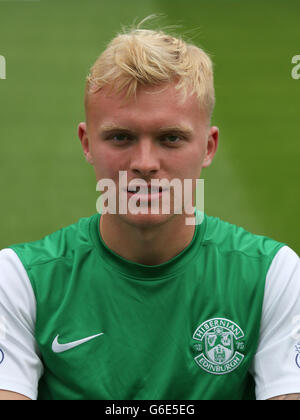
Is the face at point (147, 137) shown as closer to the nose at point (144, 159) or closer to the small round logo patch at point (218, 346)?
the nose at point (144, 159)

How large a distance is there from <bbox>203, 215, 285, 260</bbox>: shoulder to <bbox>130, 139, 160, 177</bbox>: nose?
1.51ft

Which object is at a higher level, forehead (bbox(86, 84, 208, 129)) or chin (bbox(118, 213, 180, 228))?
forehead (bbox(86, 84, 208, 129))

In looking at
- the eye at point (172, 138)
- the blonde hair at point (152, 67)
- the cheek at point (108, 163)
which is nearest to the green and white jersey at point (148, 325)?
the cheek at point (108, 163)

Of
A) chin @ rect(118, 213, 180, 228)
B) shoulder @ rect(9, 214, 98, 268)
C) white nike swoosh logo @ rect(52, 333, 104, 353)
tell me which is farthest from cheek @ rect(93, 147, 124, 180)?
white nike swoosh logo @ rect(52, 333, 104, 353)

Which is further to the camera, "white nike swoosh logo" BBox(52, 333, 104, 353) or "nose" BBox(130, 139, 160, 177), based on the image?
"white nike swoosh logo" BBox(52, 333, 104, 353)

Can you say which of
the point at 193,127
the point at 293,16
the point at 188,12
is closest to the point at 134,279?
the point at 193,127

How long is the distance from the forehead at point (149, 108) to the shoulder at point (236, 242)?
0.49 m

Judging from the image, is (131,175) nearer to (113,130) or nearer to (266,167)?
(113,130)

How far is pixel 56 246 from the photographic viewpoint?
2.61 m

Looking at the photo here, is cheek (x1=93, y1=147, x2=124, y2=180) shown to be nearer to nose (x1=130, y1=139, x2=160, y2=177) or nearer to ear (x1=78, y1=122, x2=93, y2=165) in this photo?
nose (x1=130, y1=139, x2=160, y2=177)

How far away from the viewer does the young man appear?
2318 mm

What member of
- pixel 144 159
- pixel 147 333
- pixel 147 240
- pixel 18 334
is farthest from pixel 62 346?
pixel 144 159

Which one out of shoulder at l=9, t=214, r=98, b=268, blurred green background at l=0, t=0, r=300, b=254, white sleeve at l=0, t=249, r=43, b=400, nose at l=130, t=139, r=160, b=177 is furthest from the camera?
blurred green background at l=0, t=0, r=300, b=254

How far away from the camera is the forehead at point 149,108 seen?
2271mm
